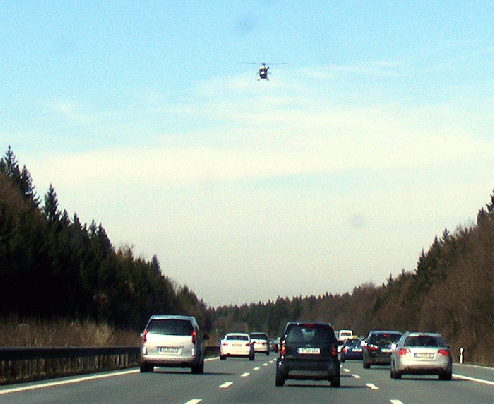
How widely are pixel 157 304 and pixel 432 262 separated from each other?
140 feet

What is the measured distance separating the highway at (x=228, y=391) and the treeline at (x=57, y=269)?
3939 centimetres

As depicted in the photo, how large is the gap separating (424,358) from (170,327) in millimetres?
7694

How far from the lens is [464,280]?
269ft

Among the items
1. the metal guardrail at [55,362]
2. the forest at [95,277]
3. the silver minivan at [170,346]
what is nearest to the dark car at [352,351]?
the forest at [95,277]

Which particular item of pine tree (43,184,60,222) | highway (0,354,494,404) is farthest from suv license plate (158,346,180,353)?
pine tree (43,184,60,222)

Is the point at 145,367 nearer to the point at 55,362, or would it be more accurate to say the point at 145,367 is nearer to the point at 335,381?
the point at 55,362

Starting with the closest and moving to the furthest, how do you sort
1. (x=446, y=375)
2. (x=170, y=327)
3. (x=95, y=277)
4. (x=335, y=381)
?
1. (x=335, y=381)
2. (x=446, y=375)
3. (x=170, y=327)
4. (x=95, y=277)

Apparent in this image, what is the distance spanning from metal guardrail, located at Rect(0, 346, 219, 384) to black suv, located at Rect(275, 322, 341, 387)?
246 inches

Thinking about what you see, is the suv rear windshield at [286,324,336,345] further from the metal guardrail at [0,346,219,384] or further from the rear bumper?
the metal guardrail at [0,346,219,384]

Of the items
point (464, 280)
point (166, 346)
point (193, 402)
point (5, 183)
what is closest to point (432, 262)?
point (464, 280)

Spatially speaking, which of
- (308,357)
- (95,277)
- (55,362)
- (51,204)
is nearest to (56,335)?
(55,362)

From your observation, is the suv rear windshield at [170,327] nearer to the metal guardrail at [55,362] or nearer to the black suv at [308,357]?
the metal guardrail at [55,362]

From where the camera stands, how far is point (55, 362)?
28906mm

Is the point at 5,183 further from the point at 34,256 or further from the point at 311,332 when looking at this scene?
the point at 311,332
